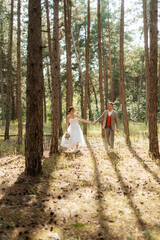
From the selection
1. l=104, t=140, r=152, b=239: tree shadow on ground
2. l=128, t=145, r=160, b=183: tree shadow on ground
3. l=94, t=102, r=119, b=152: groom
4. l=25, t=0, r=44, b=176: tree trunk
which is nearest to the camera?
l=104, t=140, r=152, b=239: tree shadow on ground

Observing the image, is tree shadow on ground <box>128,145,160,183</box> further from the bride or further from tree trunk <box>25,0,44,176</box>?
tree trunk <box>25,0,44,176</box>

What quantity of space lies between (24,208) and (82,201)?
1.24m

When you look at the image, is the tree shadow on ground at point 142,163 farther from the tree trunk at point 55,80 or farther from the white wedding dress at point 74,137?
the tree trunk at point 55,80

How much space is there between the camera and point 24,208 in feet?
16.0

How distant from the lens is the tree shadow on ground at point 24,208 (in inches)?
159

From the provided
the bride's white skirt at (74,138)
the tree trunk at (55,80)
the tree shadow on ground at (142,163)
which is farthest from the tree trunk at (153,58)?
the tree trunk at (55,80)

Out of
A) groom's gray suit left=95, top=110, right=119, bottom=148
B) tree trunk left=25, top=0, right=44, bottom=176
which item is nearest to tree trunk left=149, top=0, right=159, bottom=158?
groom's gray suit left=95, top=110, right=119, bottom=148

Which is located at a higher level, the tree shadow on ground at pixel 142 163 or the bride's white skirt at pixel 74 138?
the bride's white skirt at pixel 74 138

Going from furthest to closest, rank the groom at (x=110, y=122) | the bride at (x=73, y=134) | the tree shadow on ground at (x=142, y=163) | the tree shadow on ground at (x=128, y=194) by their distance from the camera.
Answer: the bride at (x=73, y=134) < the groom at (x=110, y=122) < the tree shadow on ground at (x=142, y=163) < the tree shadow on ground at (x=128, y=194)

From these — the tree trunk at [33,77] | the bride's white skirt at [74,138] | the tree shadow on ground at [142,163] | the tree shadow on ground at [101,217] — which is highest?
the tree trunk at [33,77]

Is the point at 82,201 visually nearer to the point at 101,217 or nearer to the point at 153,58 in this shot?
the point at 101,217

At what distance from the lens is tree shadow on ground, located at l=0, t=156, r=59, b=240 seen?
4.03m

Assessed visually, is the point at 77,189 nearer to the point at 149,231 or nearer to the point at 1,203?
the point at 1,203

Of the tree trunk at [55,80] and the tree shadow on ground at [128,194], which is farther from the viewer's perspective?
the tree trunk at [55,80]
